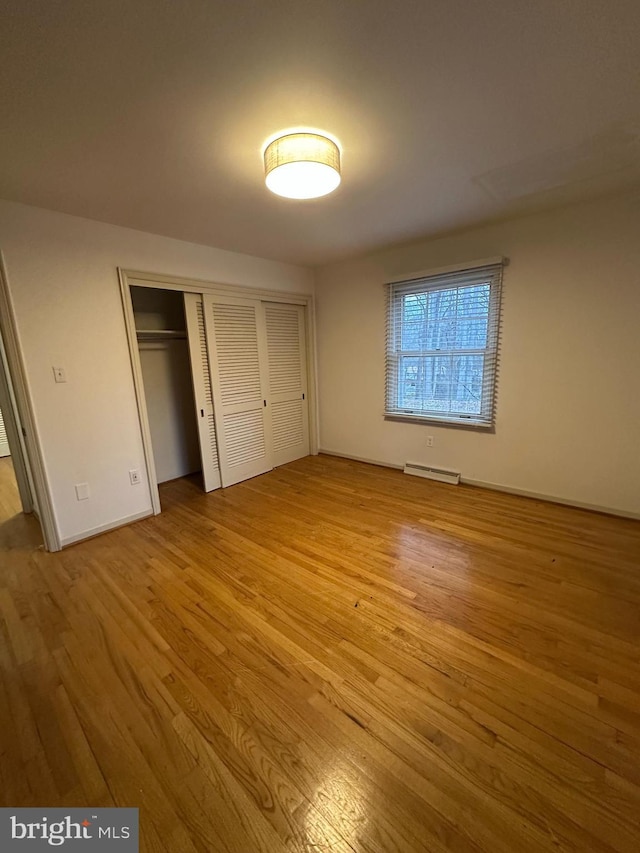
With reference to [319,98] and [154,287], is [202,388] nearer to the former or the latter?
[154,287]

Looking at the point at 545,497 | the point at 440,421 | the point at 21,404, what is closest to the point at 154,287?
the point at 21,404

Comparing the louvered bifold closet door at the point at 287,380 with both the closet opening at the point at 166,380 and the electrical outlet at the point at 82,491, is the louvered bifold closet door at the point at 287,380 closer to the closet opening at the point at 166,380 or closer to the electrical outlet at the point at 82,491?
the closet opening at the point at 166,380

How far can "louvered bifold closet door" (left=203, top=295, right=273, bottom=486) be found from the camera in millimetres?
3439

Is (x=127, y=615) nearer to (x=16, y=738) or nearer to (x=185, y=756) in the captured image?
(x=16, y=738)

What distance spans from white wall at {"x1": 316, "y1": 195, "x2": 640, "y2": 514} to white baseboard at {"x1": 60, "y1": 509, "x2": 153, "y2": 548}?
2.97m

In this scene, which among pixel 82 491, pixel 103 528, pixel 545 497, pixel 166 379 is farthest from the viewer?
pixel 166 379

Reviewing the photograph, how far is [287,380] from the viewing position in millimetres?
4277

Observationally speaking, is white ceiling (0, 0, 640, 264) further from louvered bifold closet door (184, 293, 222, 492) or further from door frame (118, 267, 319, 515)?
louvered bifold closet door (184, 293, 222, 492)

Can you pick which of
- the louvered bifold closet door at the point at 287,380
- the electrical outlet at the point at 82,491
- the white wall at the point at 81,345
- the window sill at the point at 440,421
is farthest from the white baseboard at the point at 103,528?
the window sill at the point at 440,421

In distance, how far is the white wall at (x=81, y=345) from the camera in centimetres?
230

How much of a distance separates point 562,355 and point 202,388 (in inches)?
130

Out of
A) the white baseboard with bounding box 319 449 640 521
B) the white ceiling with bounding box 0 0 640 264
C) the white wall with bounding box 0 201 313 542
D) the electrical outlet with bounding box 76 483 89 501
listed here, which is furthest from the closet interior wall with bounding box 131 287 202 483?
the white baseboard with bounding box 319 449 640 521

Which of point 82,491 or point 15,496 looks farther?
point 15,496

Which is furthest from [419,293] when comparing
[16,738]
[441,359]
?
[16,738]
